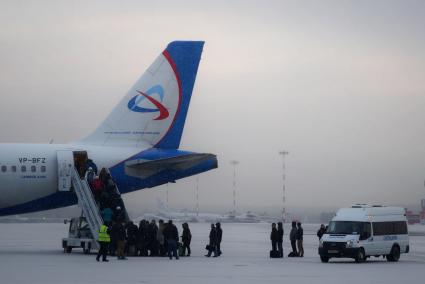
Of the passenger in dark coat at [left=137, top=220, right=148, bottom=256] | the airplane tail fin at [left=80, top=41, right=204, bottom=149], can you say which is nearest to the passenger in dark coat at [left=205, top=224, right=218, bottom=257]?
the passenger in dark coat at [left=137, top=220, right=148, bottom=256]

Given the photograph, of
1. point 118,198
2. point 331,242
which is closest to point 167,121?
point 118,198

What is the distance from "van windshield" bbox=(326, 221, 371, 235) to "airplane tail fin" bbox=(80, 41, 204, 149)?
10.7m

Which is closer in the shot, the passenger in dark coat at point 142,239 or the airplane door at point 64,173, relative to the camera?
the passenger in dark coat at point 142,239

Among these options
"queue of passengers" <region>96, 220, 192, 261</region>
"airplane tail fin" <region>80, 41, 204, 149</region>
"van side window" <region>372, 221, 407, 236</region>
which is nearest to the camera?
"van side window" <region>372, 221, 407, 236</region>

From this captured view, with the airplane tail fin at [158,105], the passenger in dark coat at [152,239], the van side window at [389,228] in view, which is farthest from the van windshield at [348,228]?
the airplane tail fin at [158,105]

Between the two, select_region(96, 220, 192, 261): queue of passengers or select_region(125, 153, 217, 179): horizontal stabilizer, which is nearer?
select_region(96, 220, 192, 261): queue of passengers

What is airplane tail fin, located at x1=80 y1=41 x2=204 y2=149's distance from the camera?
49.2 m

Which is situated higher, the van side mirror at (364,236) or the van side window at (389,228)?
the van side window at (389,228)

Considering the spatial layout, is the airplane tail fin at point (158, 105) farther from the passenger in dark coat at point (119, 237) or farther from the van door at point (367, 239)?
the van door at point (367, 239)

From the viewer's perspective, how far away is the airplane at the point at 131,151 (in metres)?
46.4

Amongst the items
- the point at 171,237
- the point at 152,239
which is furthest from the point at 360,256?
A: the point at 152,239

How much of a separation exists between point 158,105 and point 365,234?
14.3 metres

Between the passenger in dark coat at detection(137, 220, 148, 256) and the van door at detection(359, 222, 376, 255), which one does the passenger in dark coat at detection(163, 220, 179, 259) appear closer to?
the passenger in dark coat at detection(137, 220, 148, 256)

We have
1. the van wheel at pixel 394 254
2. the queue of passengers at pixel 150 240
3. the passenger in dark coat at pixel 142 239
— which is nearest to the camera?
the queue of passengers at pixel 150 240
